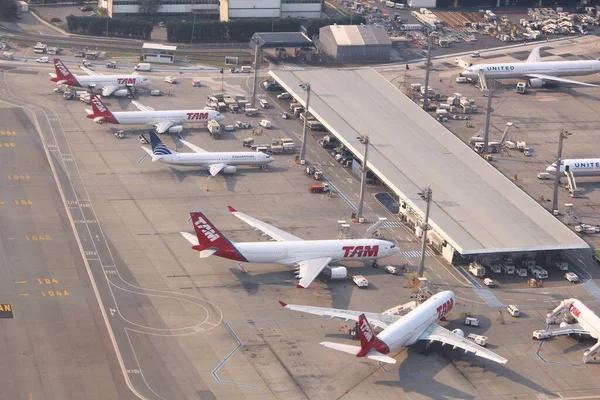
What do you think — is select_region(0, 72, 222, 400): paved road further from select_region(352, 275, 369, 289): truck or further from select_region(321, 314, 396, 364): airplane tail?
select_region(352, 275, 369, 289): truck

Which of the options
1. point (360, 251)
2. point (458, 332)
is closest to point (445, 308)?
point (458, 332)

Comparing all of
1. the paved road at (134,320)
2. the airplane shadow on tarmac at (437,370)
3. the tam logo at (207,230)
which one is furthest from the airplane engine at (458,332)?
the tam logo at (207,230)

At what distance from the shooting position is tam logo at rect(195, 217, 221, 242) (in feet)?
461

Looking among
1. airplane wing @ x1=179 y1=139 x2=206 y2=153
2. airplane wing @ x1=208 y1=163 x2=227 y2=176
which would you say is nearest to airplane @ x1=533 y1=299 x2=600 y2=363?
airplane wing @ x1=208 y1=163 x2=227 y2=176

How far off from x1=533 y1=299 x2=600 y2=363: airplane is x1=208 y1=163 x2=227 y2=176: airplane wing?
63833 mm

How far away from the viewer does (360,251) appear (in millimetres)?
147750

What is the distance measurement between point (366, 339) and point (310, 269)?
982 inches

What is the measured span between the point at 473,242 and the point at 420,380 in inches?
1305

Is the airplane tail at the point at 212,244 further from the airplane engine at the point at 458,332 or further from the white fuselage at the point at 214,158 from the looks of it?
the white fuselage at the point at 214,158

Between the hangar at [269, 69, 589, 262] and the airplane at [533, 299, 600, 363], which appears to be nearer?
the airplane at [533, 299, 600, 363]

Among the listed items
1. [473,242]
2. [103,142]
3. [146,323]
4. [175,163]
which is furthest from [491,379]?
[103,142]

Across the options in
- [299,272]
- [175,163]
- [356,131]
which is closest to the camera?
[299,272]

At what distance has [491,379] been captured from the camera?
4904 inches

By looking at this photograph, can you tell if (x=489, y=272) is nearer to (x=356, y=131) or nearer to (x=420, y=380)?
(x=420, y=380)
